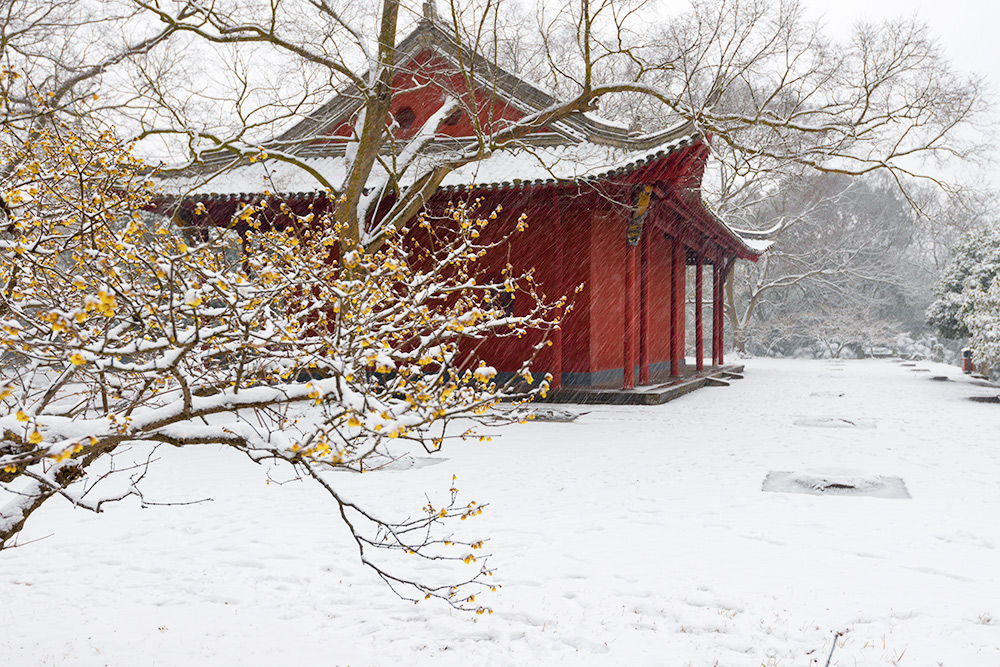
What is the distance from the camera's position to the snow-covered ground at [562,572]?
3273 mm

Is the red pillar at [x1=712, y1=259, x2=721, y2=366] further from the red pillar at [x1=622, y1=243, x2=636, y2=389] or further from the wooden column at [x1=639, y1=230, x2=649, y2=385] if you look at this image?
the red pillar at [x1=622, y1=243, x2=636, y2=389]

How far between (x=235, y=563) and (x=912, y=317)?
131ft

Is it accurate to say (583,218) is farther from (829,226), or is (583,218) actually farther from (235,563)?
(829,226)

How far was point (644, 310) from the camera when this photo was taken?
13.8 meters

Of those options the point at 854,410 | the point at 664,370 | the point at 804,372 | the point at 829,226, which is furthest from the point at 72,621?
the point at 829,226

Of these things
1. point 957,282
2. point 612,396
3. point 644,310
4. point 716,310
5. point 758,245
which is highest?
point 758,245

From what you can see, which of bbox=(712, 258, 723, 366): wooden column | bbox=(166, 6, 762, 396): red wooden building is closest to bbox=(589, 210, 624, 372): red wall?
bbox=(166, 6, 762, 396): red wooden building

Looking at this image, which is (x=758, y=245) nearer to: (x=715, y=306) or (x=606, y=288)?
(x=715, y=306)

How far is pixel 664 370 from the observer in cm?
1716

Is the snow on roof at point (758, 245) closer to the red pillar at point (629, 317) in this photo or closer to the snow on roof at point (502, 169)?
the red pillar at point (629, 317)

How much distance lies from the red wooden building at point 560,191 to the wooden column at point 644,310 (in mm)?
30

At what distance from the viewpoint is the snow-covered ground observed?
3.27 meters

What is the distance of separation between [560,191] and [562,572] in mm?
8808

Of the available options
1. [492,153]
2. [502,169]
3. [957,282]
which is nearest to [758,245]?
[957,282]
